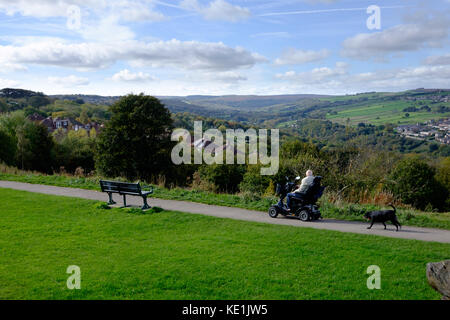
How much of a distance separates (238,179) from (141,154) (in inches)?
490

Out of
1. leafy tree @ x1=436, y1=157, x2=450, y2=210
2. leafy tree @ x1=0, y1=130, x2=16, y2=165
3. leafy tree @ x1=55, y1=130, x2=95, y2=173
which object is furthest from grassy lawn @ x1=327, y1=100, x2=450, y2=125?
leafy tree @ x1=0, y1=130, x2=16, y2=165

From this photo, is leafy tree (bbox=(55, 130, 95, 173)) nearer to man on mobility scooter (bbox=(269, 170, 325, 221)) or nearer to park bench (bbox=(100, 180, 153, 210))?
park bench (bbox=(100, 180, 153, 210))

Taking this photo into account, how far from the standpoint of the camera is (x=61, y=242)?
794 cm

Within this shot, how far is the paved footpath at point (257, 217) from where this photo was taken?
30.0ft

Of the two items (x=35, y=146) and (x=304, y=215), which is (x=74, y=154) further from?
(x=304, y=215)

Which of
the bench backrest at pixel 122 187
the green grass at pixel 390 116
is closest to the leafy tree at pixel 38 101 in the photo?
the green grass at pixel 390 116

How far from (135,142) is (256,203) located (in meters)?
14.1

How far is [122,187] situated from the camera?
12.1m

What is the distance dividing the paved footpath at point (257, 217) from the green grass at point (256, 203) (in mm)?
367

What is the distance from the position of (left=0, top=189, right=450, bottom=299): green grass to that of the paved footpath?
2.35 ft

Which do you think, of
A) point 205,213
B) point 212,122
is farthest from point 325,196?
point 212,122

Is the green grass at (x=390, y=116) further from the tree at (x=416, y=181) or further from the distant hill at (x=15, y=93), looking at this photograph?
the distant hill at (x=15, y=93)

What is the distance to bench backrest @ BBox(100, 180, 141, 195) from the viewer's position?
1175 centimetres
